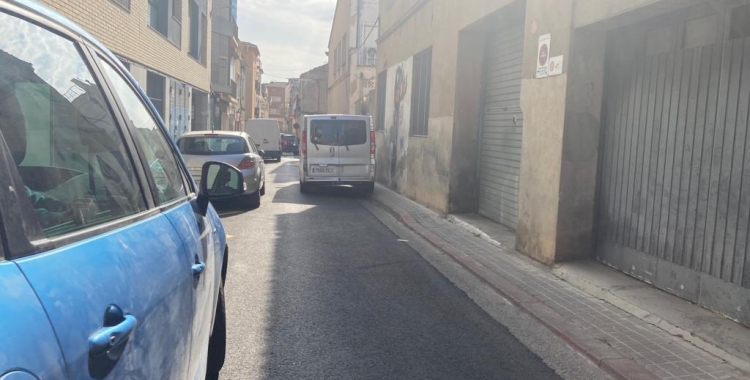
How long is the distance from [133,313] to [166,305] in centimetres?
32

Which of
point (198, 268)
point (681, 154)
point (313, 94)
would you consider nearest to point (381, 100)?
point (681, 154)

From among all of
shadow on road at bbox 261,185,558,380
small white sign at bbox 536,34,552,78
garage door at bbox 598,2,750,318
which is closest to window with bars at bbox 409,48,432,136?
shadow on road at bbox 261,185,558,380

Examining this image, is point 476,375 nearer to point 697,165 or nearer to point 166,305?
point 166,305

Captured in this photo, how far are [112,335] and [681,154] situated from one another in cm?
520

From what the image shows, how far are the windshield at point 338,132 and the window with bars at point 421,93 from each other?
126cm

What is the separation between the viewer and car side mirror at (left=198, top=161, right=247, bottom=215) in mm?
3191

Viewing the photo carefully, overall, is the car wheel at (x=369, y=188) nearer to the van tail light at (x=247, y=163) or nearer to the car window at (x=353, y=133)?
the car window at (x=353, y=133)

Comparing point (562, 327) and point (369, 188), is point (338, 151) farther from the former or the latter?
point (562, 327)

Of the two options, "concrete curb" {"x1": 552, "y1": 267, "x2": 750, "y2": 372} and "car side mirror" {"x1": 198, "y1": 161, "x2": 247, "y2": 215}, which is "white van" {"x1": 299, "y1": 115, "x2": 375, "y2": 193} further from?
"car side mirror" {"x1": 198, "y1": 161, "x2": 247, "y2": 215}

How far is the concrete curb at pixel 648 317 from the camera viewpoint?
4.12 meters

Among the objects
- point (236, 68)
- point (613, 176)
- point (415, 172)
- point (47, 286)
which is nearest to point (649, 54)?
point (613, 176)

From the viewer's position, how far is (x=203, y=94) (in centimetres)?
2739

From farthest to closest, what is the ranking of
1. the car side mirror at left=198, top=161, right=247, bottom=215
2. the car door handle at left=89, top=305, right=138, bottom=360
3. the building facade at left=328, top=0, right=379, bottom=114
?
the building facade at left=328, top=0, right=379, bottom=114 < the car side mirror at left=198, top=161, right=247, bottom=215 < the car door handle at left=89, top=305, right=138, bottom=360

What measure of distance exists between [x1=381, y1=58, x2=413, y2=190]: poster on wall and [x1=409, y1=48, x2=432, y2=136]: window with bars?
0.35 m
